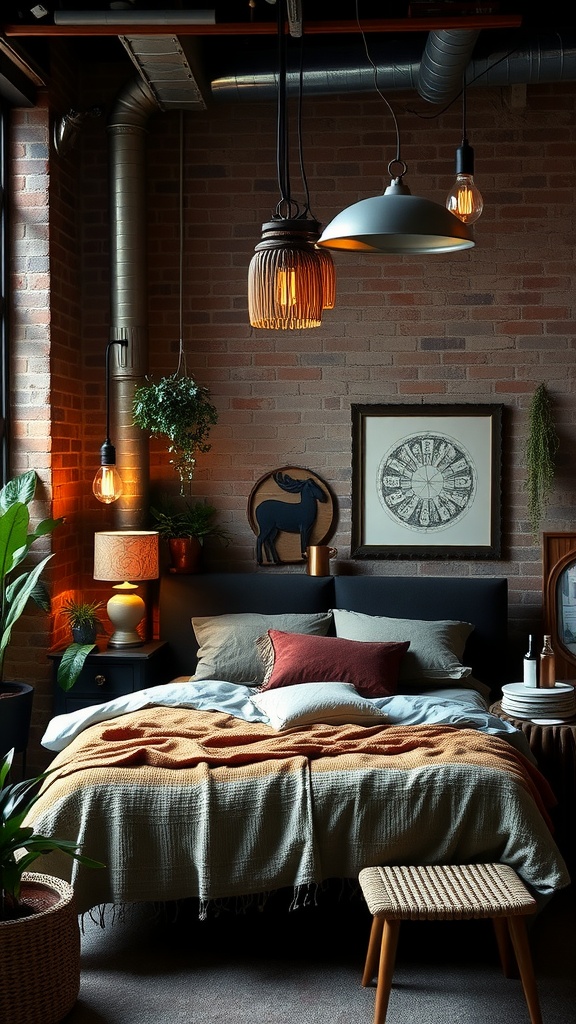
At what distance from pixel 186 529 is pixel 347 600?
3.13 feet

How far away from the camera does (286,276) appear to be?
2834 mm

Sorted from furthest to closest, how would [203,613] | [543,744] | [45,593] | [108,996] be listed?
[203,613] → [45,593] → [543,744] → [108,996]

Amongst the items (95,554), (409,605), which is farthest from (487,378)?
(95,554)

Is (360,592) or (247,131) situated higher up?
(247,131)

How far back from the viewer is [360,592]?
17.8 ft

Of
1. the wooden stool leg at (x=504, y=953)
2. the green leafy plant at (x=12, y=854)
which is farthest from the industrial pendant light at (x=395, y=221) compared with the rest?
the wooden stool leg at (x=504, y=953)

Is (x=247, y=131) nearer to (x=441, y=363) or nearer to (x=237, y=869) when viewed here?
(x=441, y=363)

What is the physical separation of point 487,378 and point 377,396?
0.59m

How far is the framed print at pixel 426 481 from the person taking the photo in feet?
18.3

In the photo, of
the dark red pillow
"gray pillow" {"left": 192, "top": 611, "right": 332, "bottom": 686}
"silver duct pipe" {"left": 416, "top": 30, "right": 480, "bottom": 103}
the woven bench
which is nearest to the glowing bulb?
"silver duct pipe" {"left": 416, "top": 30, "right": 480, "bottom": 103}

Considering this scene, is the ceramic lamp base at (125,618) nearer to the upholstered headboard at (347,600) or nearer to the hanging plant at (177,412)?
the upholstered headboard at (347,600)

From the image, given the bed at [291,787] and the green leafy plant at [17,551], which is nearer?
the bed at [291,787]

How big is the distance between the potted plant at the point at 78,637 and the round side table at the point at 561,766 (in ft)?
6.76

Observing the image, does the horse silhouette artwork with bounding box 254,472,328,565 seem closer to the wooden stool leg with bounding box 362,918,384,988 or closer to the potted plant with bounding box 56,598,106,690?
the potted plant with bounding box 56,598,106,690
